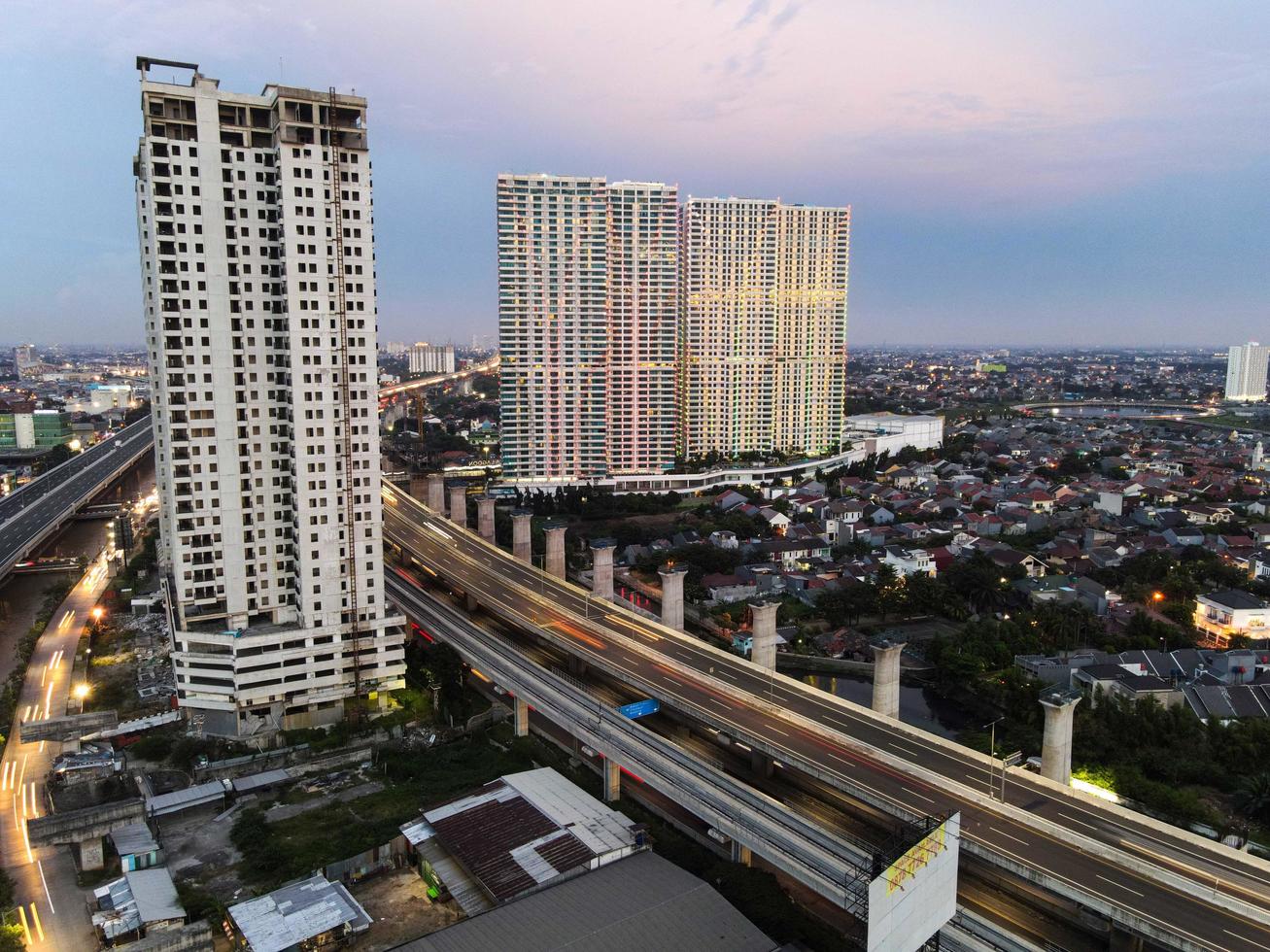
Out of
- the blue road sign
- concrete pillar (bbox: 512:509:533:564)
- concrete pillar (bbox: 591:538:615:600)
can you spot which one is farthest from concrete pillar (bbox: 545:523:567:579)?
the blue road sign

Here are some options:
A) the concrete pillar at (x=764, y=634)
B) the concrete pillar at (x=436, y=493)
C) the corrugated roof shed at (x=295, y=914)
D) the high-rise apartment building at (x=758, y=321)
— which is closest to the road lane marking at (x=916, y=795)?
the concrete pillar at (x=764, y=634)

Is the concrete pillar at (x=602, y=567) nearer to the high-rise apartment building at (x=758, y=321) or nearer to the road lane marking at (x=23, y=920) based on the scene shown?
the road lane marking at (x=23, y=920)

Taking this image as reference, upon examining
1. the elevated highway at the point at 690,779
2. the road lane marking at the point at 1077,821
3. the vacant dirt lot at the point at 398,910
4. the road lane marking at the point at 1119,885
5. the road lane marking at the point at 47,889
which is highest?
the road lane marking at the point at 1077,821

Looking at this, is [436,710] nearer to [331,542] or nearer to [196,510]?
[331,542]

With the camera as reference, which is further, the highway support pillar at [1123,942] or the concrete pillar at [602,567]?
the concrete pillar at [602,567]

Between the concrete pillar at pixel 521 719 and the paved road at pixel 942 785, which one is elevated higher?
the paved road at pixel 942 785

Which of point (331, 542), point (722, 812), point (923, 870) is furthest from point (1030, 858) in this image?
point (331, 542)
